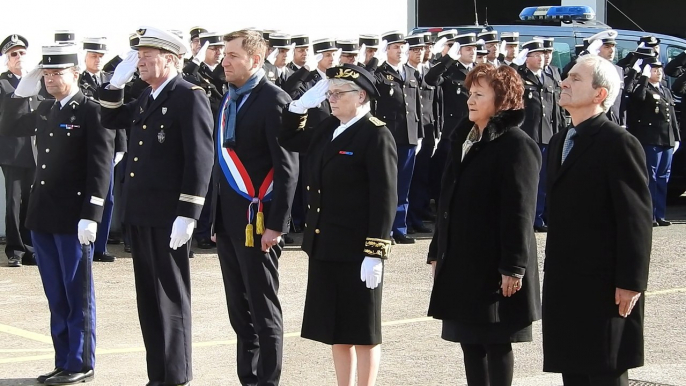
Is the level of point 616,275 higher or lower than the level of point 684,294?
higher

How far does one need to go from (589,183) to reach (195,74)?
23.8 ft

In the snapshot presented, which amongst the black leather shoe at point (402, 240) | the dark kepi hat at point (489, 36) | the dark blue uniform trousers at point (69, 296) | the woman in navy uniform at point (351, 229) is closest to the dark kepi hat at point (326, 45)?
the black leather shoe at point (402, 240)

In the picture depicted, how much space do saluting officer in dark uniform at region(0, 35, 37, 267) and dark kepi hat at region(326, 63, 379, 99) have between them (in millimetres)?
5461

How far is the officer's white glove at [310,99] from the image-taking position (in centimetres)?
593

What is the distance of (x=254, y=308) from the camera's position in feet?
19.9

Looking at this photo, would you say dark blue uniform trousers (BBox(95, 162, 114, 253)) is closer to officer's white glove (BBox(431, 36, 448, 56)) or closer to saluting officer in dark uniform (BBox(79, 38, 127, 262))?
saluting officer in dark uniform (BBox(79, 38, 127, 262))

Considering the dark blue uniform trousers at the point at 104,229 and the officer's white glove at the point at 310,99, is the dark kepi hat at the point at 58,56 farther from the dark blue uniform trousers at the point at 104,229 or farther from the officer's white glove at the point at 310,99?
the dark blue uniform trousers at the point at 104,229

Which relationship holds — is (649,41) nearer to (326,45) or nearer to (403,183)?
(403,183)

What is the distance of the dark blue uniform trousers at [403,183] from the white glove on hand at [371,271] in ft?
21.6

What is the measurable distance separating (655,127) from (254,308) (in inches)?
342

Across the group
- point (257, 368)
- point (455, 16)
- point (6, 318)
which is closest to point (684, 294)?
point (257, 368)

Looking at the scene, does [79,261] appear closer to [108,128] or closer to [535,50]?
[108,128]

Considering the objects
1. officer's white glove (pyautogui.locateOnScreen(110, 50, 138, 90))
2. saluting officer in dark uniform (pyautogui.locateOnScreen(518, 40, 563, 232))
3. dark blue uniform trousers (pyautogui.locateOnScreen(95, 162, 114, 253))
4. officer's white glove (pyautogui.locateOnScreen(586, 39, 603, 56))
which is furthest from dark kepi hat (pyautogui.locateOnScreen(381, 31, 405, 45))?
officer's white glove (pyautogui.locateOnScreen(110, 50, 138, 90))

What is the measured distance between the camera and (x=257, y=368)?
19.9ft
